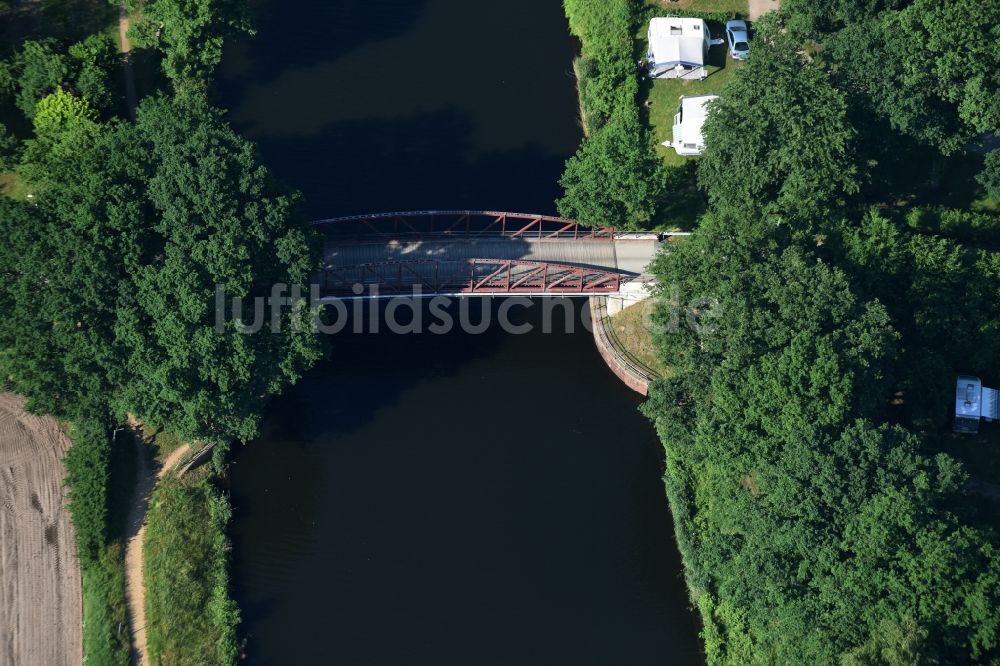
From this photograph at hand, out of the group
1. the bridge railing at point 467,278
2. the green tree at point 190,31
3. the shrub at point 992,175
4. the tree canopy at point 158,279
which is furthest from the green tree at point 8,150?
the shrub at point 992,175

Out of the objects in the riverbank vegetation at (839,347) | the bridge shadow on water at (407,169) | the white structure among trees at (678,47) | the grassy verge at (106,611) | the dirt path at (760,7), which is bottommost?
the grassy verge at (106,611)

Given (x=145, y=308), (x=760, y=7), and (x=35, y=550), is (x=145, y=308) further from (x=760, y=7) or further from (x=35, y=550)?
(x=760, y=7)

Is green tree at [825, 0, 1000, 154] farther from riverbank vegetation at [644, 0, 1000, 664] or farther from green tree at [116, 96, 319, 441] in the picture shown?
green tree at [116, 96, 319, 441]

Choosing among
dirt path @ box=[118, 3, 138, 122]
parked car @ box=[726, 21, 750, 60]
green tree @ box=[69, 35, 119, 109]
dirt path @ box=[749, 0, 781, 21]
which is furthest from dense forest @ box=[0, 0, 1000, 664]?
dirt path @ box=[749, 0, 781, 21]

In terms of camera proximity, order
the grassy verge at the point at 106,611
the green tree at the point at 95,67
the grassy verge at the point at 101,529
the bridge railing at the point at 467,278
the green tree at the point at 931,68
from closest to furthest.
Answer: the grassy verge at the point at 106,611
the grassy verge at the point at 101,529
the green tree at the point at 931,68
the bridge railing at the point at 467,278
the green tree at the point at 95,67

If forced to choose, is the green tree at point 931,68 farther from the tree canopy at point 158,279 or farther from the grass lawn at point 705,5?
the tree canopy at point 158,279

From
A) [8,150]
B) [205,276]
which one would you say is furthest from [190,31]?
[205,276]
